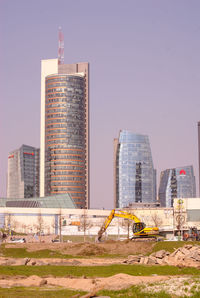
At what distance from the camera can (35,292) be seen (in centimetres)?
3931

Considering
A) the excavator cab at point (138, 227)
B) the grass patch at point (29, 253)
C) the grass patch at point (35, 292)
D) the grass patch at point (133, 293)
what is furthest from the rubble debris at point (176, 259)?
the excavator cab at point (138, 227)

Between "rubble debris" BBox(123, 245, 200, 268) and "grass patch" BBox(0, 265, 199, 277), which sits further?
"rubble debris" BBox(123, 245, 200, 268)

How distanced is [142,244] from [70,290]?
5973cm

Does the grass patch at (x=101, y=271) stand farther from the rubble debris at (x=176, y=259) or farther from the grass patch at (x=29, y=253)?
the grass patch at (x=29, y=253)

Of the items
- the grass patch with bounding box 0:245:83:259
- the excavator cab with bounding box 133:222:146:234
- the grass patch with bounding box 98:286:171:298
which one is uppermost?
the excavator cab with bounding box 133:222:146:234

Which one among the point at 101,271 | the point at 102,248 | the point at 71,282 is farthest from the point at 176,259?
the point at 102,248

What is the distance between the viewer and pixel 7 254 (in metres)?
89.6

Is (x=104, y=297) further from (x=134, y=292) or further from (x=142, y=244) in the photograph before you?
(x=142, y=244)

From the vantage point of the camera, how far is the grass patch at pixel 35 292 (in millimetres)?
37503

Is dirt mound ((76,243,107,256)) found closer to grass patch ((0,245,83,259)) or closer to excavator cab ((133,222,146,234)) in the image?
grass patch ((0,245,83,259))

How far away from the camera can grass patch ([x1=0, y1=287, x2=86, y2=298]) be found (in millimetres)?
37503

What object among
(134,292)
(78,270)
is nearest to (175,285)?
(134,292)

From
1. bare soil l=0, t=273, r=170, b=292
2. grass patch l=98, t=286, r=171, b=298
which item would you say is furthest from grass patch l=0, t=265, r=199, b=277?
grass patch l=98, t=286, r=171, b=298

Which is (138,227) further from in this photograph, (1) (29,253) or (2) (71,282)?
(2) (71,282)
